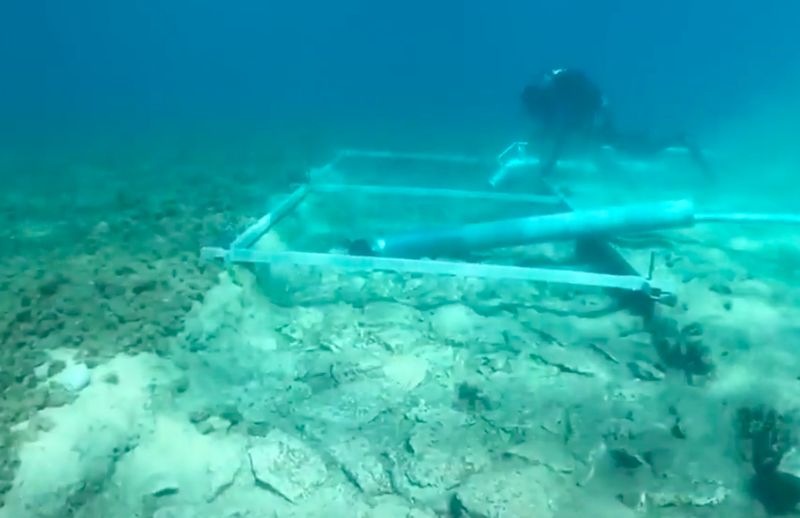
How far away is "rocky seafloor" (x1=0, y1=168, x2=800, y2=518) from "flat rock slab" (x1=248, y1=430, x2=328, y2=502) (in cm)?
1

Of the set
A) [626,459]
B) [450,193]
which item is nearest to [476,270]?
[626,459]

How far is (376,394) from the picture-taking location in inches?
185

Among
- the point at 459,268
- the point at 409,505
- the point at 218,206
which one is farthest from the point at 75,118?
the point at 409,505

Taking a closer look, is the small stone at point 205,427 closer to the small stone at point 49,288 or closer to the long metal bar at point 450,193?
the small stone at point 49,288

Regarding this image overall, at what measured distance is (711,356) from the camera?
17.0 ft

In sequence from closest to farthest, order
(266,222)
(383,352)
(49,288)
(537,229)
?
1. (383,352)
2. (49,288)
3. (537,229)
4. (266,222)

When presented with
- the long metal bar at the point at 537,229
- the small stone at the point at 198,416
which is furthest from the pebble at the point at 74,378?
the long metal bar at the point at 537,229

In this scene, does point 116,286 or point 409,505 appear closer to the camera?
point 409,505

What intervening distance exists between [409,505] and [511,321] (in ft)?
8.34

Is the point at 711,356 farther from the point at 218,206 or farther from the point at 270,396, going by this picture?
the point at 218,206

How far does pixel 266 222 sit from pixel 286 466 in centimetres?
374

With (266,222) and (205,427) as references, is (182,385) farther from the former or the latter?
(266,222)

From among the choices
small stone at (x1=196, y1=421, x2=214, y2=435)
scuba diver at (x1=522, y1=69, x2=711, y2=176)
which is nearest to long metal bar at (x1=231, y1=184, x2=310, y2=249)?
small stone at (x1=196, y1=421, x2=214, y2=435)

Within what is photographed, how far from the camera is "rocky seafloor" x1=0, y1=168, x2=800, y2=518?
3723 millimetres
